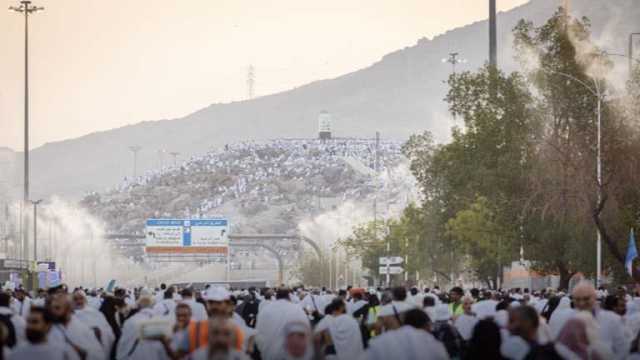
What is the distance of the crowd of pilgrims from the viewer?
16.6 m

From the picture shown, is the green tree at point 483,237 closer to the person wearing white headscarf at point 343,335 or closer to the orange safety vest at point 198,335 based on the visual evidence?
the person wearing white headscarf at point 343,335

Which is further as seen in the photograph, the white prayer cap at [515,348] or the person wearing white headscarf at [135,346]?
the person wearing white headscarf at [135,346]

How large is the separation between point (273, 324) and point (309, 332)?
8222mm

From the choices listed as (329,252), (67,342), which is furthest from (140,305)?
(329,252)

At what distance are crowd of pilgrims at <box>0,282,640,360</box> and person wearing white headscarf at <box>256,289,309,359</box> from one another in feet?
0.06

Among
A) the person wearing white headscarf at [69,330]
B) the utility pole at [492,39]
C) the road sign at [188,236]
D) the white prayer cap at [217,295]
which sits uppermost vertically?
the utility pole at [492,39]

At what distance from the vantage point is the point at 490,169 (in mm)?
76062

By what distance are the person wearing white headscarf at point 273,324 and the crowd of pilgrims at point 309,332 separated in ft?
0.06

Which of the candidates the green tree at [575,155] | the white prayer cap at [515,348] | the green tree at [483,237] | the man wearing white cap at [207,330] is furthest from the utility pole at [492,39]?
the white prayer cap at [515,348]

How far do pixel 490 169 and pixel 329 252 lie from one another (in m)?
118

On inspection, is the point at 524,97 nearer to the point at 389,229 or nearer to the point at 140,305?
the point at 140,305

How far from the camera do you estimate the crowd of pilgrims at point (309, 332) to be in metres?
16.6

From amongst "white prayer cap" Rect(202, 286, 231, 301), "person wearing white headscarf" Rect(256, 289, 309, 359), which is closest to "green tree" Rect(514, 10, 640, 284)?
"person wearing white headscarf" Rect(256, 289, 309, 359)

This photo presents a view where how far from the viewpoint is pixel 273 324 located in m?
24.4
